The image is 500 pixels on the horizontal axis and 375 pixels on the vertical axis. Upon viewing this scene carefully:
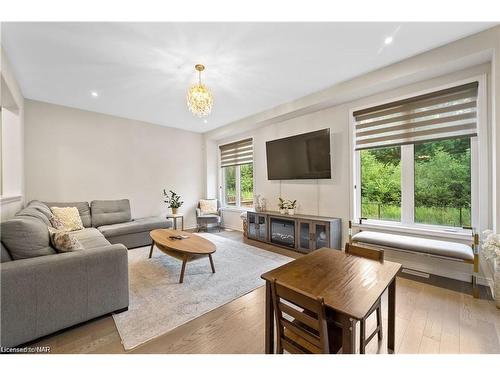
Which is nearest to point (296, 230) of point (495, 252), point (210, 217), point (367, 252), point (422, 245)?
point (422, 245)

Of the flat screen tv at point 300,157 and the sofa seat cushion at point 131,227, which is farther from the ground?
the flat screen tv at point 300,157

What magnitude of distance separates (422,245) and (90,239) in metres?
4.33

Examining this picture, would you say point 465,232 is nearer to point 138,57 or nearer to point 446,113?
point 446,113

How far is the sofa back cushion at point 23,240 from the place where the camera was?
1.66 m

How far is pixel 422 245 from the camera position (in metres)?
2.49

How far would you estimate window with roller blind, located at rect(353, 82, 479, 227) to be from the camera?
8.52 ft

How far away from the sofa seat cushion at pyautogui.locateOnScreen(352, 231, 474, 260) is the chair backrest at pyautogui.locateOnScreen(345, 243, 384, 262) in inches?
Answer: 48.7

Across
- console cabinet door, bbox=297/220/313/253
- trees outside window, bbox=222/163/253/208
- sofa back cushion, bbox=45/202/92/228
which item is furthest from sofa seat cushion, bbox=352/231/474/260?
sofa back cushion, bbox=45/202/92/228

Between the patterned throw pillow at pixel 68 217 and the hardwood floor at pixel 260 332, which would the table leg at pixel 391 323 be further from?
the patterned throw pillow at pixel 68 217

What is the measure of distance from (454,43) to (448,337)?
2.86m

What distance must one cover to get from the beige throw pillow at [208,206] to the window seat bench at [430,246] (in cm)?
375

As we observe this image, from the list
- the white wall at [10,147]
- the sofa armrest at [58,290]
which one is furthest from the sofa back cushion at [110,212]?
the sofa armrest at [58,290]

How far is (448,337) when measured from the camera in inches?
65.3

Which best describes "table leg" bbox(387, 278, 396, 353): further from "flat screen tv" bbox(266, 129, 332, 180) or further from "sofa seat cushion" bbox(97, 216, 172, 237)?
"sofa seat cushion" bbox(97, 216, 172, 237)
